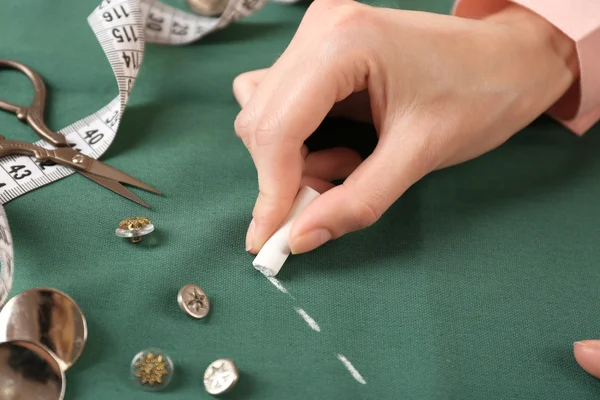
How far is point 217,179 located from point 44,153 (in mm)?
328

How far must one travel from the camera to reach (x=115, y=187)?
100cm

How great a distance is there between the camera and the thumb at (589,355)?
2.64 ft

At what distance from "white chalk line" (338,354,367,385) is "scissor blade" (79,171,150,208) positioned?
1.46 ft

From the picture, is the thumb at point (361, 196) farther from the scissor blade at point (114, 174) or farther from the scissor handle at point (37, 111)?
the scissor handle at point (37, 111)

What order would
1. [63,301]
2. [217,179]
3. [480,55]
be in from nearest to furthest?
[63,301] → [480,55] → [217,179]

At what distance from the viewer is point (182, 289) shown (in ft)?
2.82

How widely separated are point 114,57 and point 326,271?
64 centimetres

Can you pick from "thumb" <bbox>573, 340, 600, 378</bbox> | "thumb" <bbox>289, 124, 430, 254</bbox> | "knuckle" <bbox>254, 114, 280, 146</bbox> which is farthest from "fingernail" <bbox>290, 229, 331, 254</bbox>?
"thumb" <bbox>573, 340, 600, 378</bbox>

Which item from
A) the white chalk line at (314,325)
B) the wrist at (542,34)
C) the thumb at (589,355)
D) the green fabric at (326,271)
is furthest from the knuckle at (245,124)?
the thumb at (589,355)

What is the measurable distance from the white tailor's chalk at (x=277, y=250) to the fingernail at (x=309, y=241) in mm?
22

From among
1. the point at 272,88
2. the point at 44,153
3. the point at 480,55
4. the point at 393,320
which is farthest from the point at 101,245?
the point at 480,55

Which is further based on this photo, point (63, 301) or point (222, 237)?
point (222, 237)

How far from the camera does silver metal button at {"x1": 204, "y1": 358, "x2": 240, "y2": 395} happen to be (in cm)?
77

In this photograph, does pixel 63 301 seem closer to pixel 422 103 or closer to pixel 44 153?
pixel 44 153
